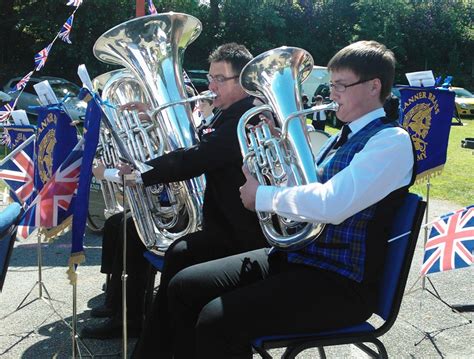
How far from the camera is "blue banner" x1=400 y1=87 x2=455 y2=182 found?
3823 mm

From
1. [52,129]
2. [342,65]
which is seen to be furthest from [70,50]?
[342,65]

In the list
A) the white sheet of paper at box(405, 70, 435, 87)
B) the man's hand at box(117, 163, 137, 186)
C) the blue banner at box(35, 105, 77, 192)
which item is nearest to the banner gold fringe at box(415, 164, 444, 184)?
the white sheet of paper at box(405, 70, 435, 87)

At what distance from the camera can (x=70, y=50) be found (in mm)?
18734

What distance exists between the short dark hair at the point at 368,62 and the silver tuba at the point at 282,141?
157 mm

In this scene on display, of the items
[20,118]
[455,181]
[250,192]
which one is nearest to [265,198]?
[250,192]

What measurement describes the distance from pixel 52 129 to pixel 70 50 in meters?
17.0

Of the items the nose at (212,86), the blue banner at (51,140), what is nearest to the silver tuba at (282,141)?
the nose at (212,86)

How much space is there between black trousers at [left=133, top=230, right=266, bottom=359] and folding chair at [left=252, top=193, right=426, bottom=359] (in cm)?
56

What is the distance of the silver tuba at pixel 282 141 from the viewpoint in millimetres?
2061

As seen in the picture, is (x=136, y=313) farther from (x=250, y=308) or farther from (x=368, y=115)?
(x=368, y=115)

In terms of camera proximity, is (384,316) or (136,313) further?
(136,313)

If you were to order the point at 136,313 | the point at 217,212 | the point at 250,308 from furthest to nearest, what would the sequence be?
the point at 136,313, the point at 217,212, the point at 250,308

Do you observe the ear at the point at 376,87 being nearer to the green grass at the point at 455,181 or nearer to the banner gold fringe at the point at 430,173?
the banner gold fringe at the point at 430,173

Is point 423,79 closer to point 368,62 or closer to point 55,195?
point 368,62
